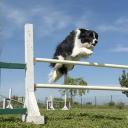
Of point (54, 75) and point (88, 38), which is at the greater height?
point (88, 38)

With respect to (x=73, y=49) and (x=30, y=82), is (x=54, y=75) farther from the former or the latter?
(x=30, y=82)

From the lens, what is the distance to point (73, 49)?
26.0ft

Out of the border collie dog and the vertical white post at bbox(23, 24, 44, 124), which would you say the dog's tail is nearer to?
the border collie dog

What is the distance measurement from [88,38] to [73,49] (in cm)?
38

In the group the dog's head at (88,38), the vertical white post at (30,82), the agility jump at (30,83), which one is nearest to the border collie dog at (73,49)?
the dog's head at (88,38)

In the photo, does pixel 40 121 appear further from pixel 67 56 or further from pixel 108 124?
pixel 67 56

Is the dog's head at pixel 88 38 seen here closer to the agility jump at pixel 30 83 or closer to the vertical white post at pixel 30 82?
the agility jump at pixel 30 83

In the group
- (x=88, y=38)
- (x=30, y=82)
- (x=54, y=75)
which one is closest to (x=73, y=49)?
(x=88, y=38)

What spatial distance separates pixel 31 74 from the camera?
258 inches

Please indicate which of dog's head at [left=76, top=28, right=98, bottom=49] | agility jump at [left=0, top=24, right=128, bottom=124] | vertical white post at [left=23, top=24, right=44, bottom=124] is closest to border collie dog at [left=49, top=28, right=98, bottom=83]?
dog's head at [left=76, top=28, right=98, bottom=49]

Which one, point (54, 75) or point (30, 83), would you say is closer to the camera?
point (30, 83)

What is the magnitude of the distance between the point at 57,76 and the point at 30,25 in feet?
5.03

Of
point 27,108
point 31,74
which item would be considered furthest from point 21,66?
point 27,108

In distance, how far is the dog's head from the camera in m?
7.98
